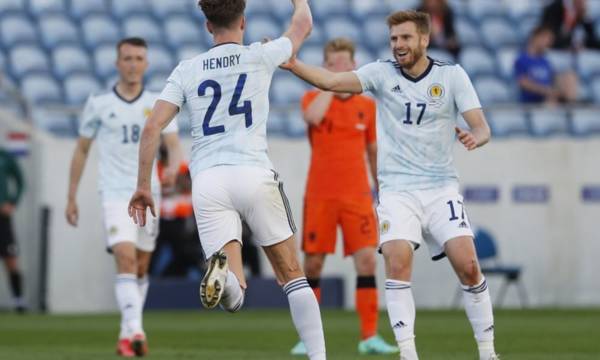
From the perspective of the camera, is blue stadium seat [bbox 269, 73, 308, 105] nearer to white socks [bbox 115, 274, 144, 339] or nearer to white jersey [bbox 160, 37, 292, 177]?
white socks [bbox 115, 274, 144, 339]

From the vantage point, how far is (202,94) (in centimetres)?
821

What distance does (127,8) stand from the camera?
→ 22125mm

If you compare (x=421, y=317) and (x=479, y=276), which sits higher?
(x=479, y=276)

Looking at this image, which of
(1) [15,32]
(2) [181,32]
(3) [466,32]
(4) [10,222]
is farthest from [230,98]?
(3) [466,32]

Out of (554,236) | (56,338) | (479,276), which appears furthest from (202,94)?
(554,236)

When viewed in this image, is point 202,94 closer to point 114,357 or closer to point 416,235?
point 416,235

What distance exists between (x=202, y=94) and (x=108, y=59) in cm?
1285

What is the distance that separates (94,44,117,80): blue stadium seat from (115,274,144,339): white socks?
9.50m

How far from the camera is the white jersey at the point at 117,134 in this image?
38.5 ft

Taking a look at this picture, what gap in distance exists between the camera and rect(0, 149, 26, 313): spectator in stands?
1880 cm

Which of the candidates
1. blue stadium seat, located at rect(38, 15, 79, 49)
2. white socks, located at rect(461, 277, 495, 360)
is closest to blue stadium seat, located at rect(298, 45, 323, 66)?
blue stadium seat, located at rect(38, 15, 79, 49)

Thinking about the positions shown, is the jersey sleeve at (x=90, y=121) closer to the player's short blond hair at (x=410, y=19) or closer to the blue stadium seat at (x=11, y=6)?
the player's short blond hair at (x=410, y=19)

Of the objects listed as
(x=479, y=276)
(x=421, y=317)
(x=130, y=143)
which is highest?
(x=130, y=143)

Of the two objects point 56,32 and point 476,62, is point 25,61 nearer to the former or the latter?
point 56,32
